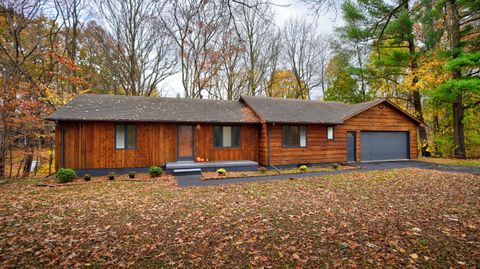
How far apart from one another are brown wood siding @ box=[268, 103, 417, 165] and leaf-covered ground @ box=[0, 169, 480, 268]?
16.2 feet

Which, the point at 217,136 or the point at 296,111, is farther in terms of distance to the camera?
the point at 296,111

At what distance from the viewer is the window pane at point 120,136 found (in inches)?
420

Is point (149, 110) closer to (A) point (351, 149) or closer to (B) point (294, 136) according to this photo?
(B) point (294, 136)

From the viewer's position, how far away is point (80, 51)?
17.9 meters

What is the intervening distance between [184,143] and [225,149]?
7.32 feet

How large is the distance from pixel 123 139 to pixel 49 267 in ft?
27.6

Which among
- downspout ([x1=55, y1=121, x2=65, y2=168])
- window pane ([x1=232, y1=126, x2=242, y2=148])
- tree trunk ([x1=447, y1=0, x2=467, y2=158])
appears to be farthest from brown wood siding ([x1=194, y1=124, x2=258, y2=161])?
tree trunk ([x1=447, y1=0, x2=467, y2=158])

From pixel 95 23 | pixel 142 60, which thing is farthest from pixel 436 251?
pixel 95 23

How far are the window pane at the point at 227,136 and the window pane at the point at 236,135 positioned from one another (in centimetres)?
17

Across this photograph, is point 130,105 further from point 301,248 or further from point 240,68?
point 240,68

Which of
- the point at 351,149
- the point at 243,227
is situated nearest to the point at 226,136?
the point at 351,149

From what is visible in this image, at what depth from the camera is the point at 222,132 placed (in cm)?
1232

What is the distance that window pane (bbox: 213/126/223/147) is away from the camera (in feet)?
40.0

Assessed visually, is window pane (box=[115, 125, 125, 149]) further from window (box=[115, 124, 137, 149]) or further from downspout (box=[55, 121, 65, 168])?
downspout (box=[55, 121, 65, 168])
